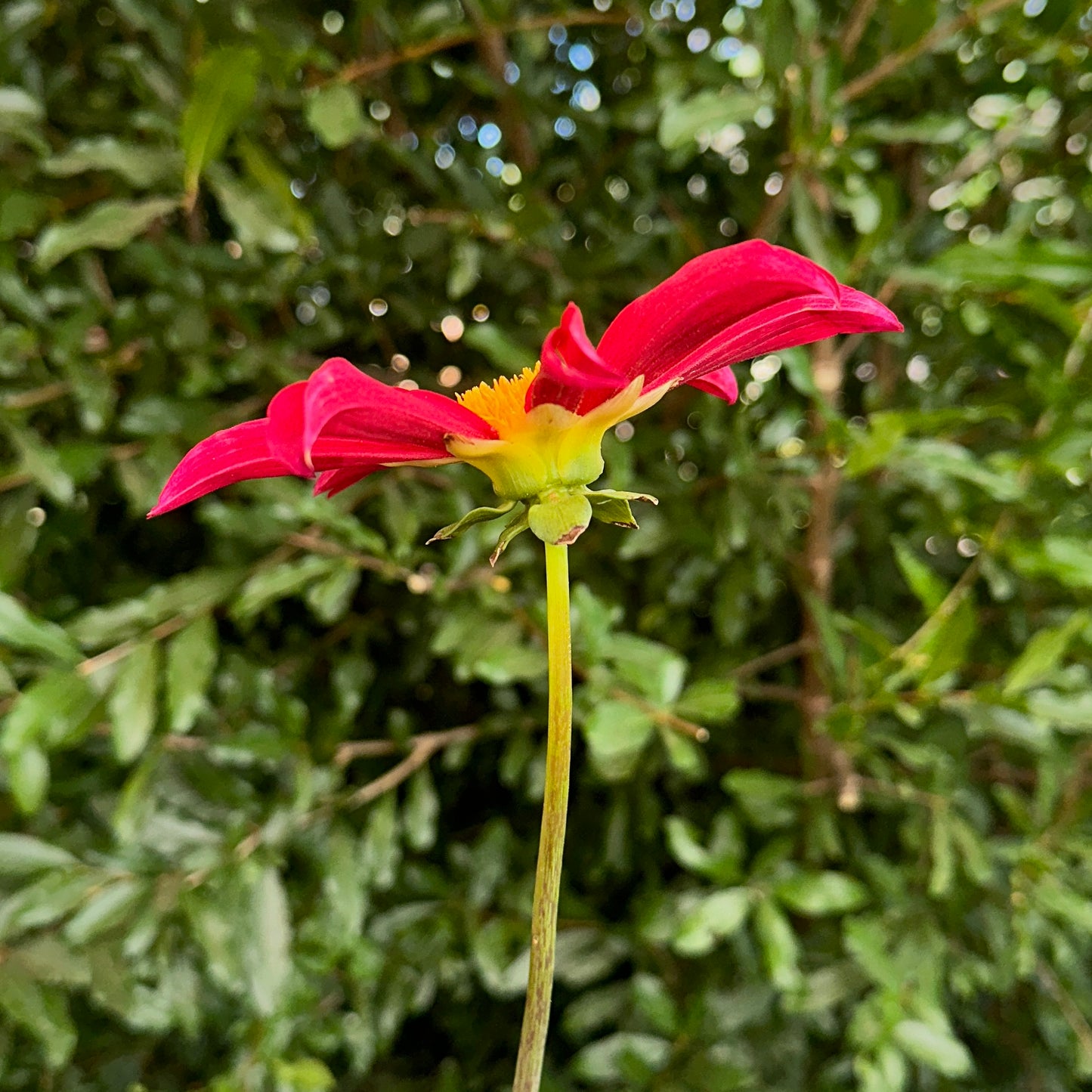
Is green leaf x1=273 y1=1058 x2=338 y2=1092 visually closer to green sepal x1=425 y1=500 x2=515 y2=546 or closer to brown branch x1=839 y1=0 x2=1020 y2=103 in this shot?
green sepal x1=425 y1=500 x2=515 y2=546

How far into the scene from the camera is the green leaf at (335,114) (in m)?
0.41

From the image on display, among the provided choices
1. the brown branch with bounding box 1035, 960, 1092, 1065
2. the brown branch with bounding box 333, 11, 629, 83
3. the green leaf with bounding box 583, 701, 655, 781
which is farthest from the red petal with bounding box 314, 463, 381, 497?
the brown branch with bounding box 1035, 960, 1092, 1065

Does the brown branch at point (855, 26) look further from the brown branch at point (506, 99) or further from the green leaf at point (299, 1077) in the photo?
the green leaf at point (299, 1077)

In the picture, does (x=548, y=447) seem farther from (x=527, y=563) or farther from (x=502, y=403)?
(x=527, y=563)

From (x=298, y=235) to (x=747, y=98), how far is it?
23 cm

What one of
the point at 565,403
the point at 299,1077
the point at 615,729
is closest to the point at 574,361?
the point at 565,403

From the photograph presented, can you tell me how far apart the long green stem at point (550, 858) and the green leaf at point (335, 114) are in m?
0.34

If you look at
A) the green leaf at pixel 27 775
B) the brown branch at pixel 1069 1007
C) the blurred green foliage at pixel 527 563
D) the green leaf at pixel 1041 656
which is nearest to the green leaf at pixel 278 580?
the blurred green foliage at pixel 527 563

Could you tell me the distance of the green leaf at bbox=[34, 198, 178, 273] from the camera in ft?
1.22

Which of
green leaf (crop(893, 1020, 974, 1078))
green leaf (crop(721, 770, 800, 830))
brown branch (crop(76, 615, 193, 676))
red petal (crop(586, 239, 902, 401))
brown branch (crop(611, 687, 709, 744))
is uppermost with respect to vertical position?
brown branch (crop(76, 615, 193, 676))

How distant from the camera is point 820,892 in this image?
1.51 feet

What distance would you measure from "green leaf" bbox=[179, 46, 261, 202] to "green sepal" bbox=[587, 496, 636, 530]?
0.98 feet

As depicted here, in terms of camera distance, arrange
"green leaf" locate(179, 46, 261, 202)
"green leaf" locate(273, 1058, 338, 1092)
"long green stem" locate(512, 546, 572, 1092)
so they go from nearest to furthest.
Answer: "long green stem" locate(512, 546, 572, 1092), "green leaf" locate(179, 46, 261, 202), "green leaf" locate(273, 1058, 338, 1092)

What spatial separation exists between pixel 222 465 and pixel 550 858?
9 centimetres
